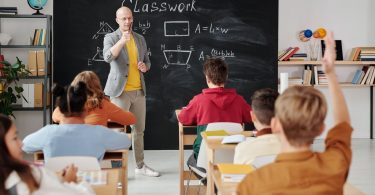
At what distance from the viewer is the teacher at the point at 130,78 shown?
5922 mm

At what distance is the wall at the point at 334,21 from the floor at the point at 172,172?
119 cm

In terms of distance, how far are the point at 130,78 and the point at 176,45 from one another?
172 cm

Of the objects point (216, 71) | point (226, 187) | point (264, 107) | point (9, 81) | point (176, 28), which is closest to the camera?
point (226, 187)

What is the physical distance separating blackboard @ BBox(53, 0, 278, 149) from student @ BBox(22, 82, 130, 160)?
161 inches

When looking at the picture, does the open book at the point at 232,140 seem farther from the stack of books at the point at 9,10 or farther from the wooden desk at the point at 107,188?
the stack of books at the point at 9,10

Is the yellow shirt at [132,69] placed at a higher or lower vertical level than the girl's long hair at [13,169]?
higher

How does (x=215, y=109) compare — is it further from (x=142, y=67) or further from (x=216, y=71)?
(x=142, y=67)

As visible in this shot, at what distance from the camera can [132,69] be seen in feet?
19.8

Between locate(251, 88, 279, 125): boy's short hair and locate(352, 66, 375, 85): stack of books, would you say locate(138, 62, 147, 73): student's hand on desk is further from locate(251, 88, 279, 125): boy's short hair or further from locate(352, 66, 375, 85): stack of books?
locate(352, 66, 375, 85): stack of books

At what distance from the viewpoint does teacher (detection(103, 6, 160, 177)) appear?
5.92m

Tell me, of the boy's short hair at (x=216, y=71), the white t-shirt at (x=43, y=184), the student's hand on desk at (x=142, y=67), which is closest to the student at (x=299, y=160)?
the white t-shirt at (x=43, y=184)

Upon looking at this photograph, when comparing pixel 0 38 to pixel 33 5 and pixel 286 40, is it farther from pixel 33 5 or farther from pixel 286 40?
pixel 286 40

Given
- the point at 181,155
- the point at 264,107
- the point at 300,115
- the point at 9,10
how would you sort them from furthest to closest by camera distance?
the point at 9,10 < the point at 181,155 < the point at 264,107 < the point at 300,115

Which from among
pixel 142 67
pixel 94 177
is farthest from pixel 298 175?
pixel 142 67
